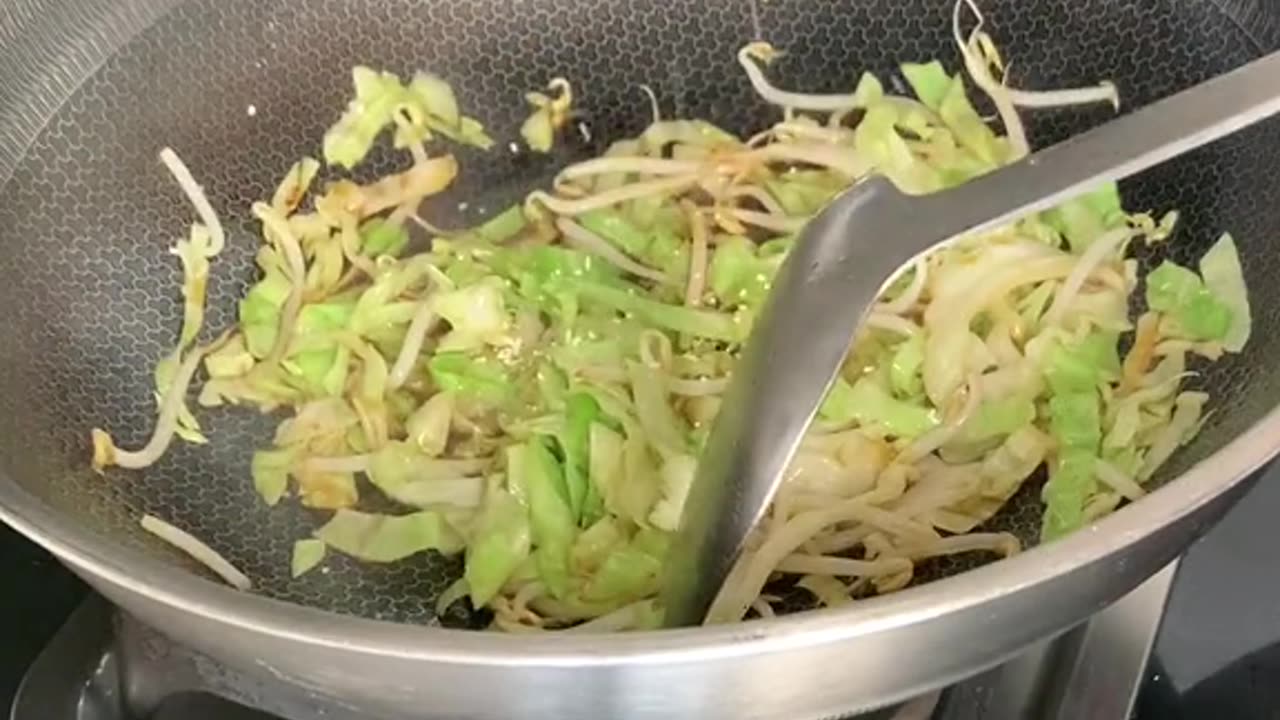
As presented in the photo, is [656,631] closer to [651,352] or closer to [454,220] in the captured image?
[651,352]

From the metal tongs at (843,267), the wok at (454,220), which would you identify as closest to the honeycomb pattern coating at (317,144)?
the wok at (454,220)

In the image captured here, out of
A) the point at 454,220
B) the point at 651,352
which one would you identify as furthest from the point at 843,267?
the point at 454,220

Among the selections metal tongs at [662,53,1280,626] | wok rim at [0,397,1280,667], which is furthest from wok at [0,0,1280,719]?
metal tongs at [662,53,1280,626]

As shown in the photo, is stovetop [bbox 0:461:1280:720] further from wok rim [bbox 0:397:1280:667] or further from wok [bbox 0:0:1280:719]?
wok rim [bbox 0:397:1280:667]

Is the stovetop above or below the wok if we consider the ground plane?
below

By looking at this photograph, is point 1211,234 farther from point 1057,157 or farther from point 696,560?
point 696,560

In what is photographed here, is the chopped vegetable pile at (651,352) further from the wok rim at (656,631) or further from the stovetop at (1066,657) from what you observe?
the wok rim at (656,631)
